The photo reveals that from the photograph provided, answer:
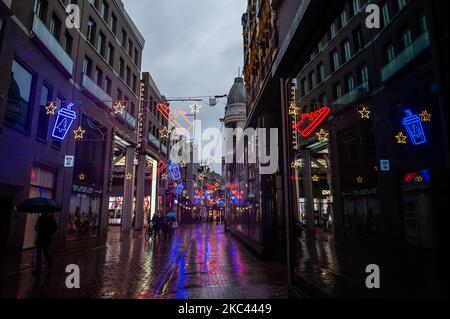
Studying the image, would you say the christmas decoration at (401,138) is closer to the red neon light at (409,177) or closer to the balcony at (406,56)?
the red neon light at (409,177)

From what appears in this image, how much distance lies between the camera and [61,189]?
19203 mm

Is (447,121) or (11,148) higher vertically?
(11,148)

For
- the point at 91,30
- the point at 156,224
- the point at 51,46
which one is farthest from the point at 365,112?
the point at 91,30

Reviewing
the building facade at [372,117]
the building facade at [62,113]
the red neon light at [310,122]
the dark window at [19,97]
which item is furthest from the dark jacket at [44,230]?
the red neon light at [310,122]

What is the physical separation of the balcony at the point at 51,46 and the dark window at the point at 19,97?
1789 millimetres

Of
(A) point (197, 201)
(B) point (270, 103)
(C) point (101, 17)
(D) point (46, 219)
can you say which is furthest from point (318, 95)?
(A) point (197, 201)

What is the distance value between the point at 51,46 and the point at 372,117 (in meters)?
17.4

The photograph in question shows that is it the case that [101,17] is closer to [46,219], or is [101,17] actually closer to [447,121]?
[46,219]

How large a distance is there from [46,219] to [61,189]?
10135 millimetres

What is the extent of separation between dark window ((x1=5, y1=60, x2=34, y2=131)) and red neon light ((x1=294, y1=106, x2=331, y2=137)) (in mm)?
12541

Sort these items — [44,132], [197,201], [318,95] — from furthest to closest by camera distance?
[197,201] → [44,132] → [318,95]

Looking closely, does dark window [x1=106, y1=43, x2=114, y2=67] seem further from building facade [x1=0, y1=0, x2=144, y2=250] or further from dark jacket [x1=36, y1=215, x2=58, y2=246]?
dark jacket [x1=36, y1=215, x2=58, y2=246]

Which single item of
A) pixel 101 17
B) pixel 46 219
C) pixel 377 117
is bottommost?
pixel 46 219
